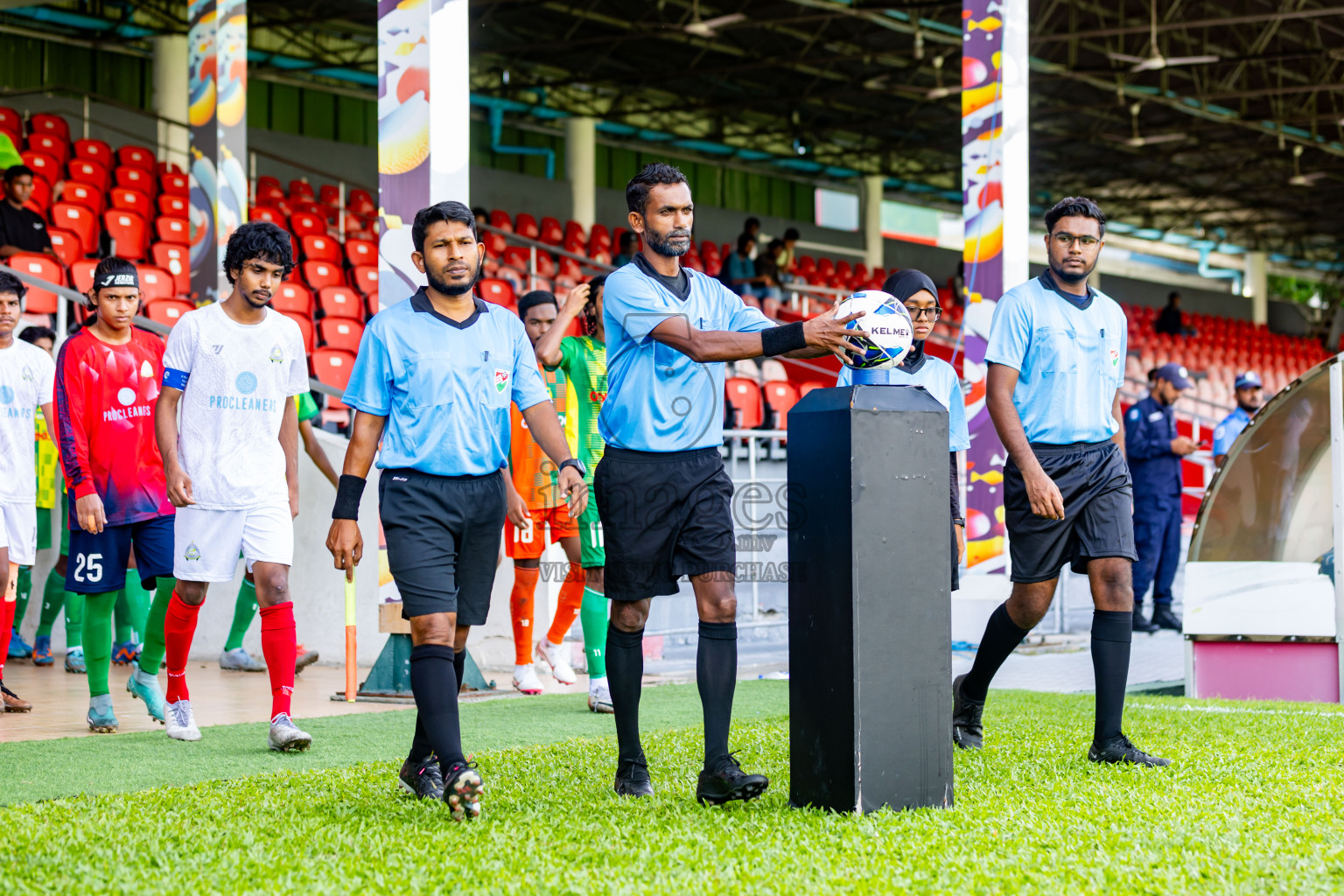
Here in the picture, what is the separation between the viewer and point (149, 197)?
A: 1456 cm

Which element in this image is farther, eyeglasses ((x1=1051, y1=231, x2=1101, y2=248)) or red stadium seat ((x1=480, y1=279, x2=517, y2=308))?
red stadium seat ((x1=480, y1=279, x2=517, y2=308))

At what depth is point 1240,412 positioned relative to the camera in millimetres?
11078

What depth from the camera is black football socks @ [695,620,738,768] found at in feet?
12.6

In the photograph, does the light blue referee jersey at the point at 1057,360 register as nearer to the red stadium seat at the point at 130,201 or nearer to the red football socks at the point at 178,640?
the red football socks at the point at 178,640

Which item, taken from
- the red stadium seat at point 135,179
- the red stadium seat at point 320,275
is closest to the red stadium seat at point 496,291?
the red stadium seat at point 320,275

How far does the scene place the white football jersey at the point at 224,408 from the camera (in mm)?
5129

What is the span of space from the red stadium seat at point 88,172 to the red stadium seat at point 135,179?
0.16 m

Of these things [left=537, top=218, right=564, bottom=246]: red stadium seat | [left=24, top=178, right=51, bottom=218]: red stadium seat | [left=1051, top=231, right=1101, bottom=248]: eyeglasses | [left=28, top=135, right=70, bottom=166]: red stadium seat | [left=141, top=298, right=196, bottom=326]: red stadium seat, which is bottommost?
[left=1051, top=231, right=1101, bottom=248]: eyeglasses

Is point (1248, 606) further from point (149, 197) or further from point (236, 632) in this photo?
point (149, 197)

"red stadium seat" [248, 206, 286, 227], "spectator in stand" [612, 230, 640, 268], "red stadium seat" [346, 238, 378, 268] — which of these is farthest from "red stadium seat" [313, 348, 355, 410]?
"spectator in stand" [612, 230, 640, 268]

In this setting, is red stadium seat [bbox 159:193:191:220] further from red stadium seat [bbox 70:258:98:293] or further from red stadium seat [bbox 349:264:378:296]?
red stadium seat [bbox 70:258:98:293]

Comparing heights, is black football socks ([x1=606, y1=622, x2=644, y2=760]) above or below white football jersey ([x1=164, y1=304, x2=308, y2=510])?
below

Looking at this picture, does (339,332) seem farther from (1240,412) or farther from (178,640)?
(1240,412)

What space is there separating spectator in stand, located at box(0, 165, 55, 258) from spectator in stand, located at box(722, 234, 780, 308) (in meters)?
9.46
